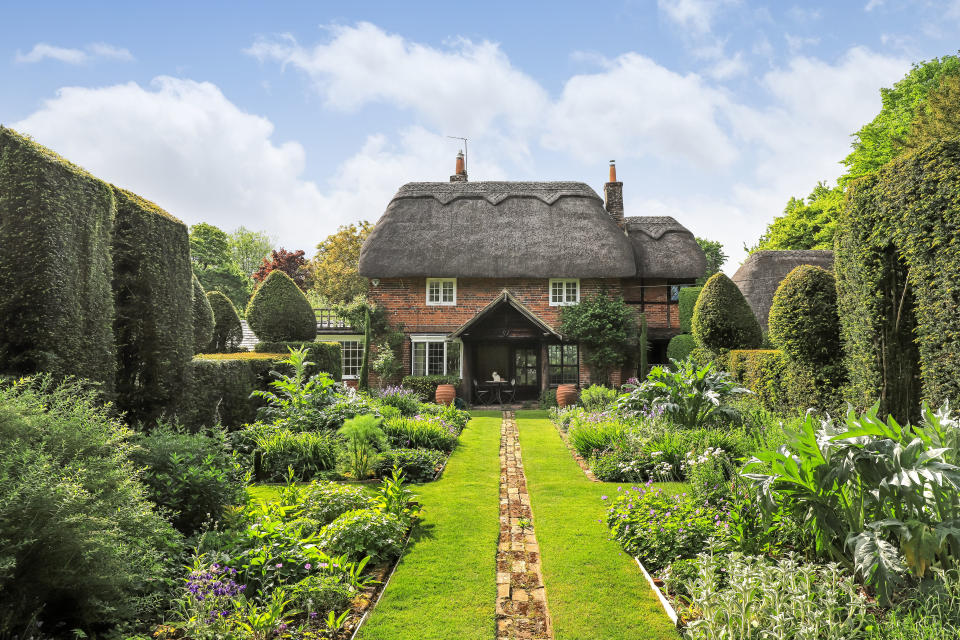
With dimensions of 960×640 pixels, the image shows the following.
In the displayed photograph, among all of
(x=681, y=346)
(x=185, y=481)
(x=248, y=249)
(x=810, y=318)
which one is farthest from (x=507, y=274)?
(x=248, y=249)

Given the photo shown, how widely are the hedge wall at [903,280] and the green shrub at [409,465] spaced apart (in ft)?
19.6

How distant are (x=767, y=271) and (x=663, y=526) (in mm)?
21936

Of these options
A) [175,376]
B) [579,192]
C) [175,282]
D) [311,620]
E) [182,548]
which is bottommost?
[311,620]

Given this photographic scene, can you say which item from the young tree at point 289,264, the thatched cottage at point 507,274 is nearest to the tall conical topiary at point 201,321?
the thatched cottage at point 507,274

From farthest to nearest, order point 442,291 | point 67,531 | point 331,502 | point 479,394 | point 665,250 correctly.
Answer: point 665,250 → point 442,291 → point 479,394 → point 331,502 → point 67,531

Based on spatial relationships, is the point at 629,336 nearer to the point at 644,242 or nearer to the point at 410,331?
the point at 644,242

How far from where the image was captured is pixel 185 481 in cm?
453

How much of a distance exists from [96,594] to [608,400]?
12.9 metres

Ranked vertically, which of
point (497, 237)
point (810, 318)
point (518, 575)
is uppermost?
point (497, 237)

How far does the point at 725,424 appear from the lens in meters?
8.70

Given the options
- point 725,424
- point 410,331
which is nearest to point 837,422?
point 725,424

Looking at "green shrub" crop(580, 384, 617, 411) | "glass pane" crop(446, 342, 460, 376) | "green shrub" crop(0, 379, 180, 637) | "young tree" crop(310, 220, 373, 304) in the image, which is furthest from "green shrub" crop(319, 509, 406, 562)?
"young tree" crop(310, 220, 373, 304)

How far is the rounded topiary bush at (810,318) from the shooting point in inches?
340

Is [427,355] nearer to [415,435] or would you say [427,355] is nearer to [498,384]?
Result: [498,384]
